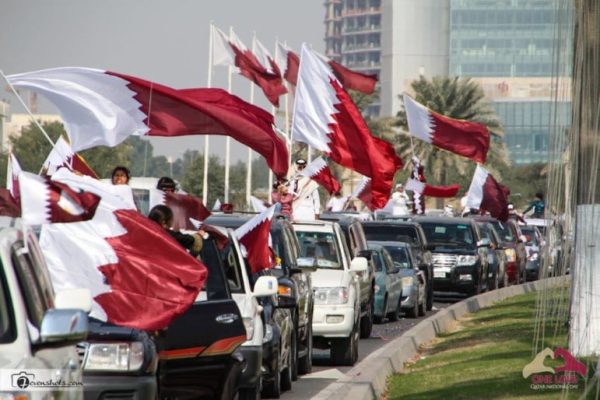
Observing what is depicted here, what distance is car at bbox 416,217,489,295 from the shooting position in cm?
3491

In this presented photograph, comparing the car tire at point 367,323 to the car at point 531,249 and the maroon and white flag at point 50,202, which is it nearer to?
the maroon and white flag at point 50,202

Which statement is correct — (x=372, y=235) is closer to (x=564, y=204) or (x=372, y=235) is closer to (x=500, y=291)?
(x=500, y=291)

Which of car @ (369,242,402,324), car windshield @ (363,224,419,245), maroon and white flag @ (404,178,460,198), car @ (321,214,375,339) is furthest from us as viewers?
maroon and white flag @ (404,178,460,198)

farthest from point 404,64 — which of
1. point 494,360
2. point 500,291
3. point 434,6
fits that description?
point 494,360

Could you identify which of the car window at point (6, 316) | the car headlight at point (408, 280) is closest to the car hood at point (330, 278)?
the car headlight at point (408, 280)

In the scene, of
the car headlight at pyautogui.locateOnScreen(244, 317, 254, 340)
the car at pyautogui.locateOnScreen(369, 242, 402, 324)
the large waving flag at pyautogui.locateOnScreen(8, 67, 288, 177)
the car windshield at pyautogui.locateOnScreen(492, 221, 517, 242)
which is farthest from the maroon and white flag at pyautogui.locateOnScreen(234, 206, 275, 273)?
the car windshield at pyautogui.locateOnScreen(492, 221, 517, 242)

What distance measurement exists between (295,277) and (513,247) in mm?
28162

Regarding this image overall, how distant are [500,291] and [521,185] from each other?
95.4 meters

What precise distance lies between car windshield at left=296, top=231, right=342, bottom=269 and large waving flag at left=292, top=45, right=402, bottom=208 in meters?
4.16

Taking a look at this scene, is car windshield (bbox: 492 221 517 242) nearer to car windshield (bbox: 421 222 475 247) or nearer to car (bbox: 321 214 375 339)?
car windshield (bbox: 421 222 475 247)

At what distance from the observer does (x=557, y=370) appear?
13711mm

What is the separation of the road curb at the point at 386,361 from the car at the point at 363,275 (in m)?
0.85

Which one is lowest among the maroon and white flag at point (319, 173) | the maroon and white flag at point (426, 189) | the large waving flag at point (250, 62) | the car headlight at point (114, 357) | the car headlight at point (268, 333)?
the car headlight at point (268, 333)

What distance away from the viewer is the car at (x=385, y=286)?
2622cm
